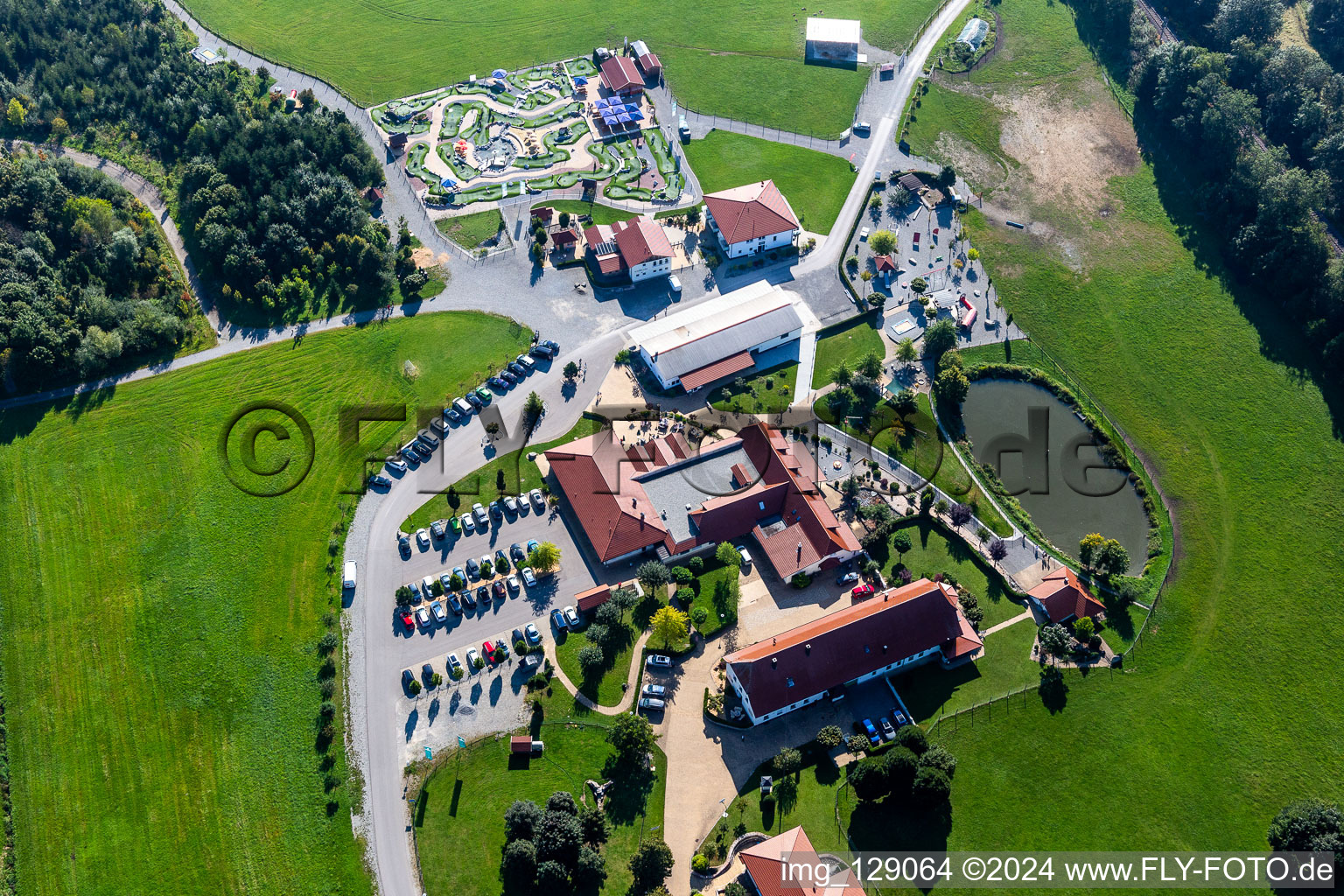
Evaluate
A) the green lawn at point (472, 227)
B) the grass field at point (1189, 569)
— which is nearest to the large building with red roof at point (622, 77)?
the green lawn at point (472, 227)

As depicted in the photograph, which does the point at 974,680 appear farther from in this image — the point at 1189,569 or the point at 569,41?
the point at 569,41

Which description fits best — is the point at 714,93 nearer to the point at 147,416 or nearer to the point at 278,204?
the point at 278,204

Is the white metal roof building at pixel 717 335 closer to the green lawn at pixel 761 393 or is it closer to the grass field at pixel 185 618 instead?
the green lawn at pixel 761 393

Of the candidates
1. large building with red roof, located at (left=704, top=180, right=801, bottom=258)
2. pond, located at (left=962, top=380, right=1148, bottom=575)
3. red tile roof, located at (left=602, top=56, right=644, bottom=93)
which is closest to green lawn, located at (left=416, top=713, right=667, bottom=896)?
pond, located at (left=962, top=380, right=1148, bottom=575)

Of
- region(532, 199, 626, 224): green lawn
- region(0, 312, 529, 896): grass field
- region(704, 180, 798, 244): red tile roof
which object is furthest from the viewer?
region(532, 199, 626, 224): green lawn

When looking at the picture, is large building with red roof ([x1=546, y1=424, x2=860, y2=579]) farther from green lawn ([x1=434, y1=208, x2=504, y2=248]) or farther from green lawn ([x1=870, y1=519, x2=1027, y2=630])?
green lawn ([x1=434, y1=208, x2=504, y2=248])

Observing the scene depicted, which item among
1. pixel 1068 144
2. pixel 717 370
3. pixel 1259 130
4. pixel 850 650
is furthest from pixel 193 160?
pixel 1259 130

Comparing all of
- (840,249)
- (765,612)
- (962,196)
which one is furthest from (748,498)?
(962,196)
